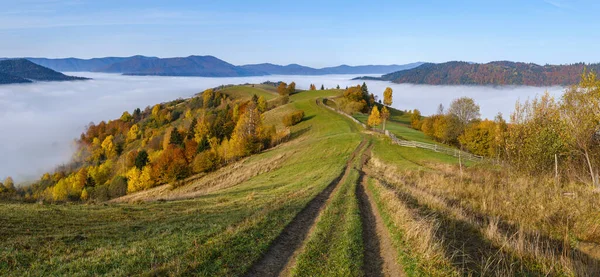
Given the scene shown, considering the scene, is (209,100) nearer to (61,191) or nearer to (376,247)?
(61,191)

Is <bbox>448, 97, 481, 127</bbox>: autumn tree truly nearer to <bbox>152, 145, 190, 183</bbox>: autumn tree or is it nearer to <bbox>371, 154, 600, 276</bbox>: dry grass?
<bbox>371, 154, 600, 276</bbox>: dry grass

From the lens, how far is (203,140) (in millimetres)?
90312

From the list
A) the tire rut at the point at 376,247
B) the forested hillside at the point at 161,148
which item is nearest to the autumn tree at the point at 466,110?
the forested hillside at the point at 161,148

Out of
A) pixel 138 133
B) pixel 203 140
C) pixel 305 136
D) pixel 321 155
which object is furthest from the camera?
pixel 138 133

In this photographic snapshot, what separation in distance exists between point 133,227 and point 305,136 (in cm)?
6104

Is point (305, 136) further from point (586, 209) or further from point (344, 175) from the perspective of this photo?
point (586, 209)

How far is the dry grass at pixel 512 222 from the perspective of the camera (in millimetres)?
12109

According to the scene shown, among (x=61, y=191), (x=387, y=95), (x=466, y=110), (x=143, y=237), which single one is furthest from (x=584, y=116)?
(x=61, y=191)

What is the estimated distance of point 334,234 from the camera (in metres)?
15.6

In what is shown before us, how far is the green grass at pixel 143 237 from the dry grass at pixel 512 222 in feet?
24.6

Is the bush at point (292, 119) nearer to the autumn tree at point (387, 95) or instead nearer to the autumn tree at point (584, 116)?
the autumn tree at point (387, 95)

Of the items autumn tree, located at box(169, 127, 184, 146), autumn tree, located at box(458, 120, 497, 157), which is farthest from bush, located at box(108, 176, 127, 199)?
autumn tree, located at box(458, 120, 497, 157)

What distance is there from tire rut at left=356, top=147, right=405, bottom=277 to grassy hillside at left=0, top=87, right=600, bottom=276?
0.05 m

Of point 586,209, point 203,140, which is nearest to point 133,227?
point 586,209
